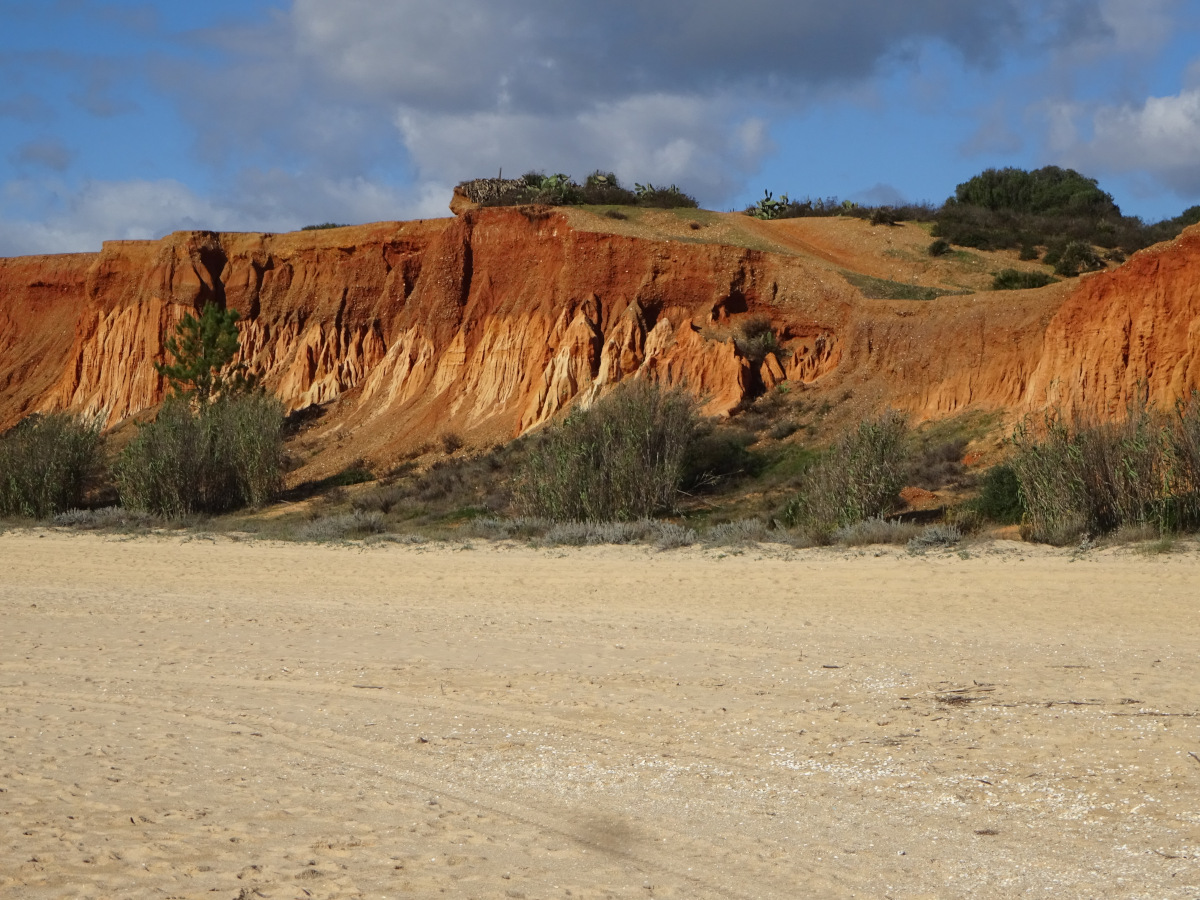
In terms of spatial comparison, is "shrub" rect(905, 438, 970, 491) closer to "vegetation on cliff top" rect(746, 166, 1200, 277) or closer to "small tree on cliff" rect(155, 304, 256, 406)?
"vegetation on cliff top" rect(746, 166, 1200, 277)

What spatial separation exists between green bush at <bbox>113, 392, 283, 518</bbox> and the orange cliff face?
5028 mm

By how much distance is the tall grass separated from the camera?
17266mm

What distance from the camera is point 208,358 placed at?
3728 centimetres

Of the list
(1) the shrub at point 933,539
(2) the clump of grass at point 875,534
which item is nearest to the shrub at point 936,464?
(2) the clump of grass at point 875,534

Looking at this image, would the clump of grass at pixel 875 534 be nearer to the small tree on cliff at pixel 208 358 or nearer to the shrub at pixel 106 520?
the shrub at pixel 106 520

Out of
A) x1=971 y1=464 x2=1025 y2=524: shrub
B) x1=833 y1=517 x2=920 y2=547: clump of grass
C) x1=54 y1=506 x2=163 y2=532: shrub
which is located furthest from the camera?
x1=54 y1=506 x2=163 y2=532: shrub

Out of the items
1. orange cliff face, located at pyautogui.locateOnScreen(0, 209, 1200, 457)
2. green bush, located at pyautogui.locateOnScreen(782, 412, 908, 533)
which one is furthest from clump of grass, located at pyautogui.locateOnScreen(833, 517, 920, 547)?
orange cliff face, located at pyautogui.locateOnScreen(0, 209, 1200, 457)

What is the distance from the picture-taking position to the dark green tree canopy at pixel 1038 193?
5128 cm

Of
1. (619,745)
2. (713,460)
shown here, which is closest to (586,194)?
(713,460)

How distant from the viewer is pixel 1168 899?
5500 millimetres

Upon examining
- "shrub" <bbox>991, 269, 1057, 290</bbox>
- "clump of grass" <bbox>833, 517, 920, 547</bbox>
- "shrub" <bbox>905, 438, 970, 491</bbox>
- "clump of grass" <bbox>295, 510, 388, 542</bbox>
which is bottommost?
"clump of grass" <bbox>295, 510, 388, 542</bbox>

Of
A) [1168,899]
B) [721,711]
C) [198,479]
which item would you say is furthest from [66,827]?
[198,479]

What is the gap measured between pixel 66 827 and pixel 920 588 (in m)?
10.7

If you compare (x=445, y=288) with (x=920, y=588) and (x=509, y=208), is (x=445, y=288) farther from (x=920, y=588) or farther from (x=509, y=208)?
(x=920, y=588)
